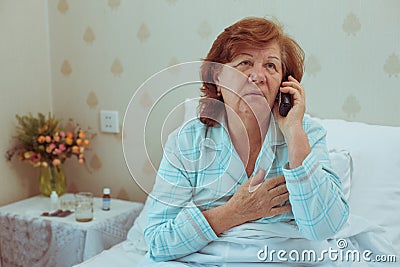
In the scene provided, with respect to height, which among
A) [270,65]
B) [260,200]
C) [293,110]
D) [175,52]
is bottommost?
[260,200]

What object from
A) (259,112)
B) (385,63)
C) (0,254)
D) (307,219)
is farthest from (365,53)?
(0,254)

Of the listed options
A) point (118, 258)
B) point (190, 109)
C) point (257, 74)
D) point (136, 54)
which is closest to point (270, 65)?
point (257, 74)

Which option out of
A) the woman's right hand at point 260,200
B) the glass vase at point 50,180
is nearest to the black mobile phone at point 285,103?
the woman's right hand at point 260,200

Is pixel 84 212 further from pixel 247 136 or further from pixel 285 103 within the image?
pixel 285 103

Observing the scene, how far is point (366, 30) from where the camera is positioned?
175 cm

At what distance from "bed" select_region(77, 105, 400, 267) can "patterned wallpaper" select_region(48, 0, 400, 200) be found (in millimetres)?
156

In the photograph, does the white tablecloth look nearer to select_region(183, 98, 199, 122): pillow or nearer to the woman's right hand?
select_region(183, 98, 199, 122): pillow

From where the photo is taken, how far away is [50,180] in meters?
2.24

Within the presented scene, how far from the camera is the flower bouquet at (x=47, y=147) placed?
7.13 feet

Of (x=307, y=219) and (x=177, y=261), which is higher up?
(x=307, y=219)

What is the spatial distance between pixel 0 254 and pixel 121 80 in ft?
2.77

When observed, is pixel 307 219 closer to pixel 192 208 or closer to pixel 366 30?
pixel 192 208

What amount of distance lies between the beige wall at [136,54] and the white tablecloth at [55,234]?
18cm

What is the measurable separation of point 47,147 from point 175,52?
0.64 meters
